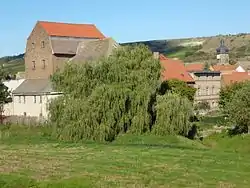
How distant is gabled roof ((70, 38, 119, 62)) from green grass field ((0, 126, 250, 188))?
839 inches

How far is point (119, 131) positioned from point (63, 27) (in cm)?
2725

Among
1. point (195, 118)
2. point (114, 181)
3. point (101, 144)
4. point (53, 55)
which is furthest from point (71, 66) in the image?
point (114, 181)

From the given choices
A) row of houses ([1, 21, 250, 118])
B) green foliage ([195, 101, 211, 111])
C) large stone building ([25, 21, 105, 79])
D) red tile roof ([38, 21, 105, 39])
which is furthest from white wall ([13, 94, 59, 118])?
green foliage ([195, 101, 211, 111])

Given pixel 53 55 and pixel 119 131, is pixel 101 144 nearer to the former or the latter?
pixel 119 131

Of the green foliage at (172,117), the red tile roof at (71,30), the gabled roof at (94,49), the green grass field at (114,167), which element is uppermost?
the red tile roof at (71,30)

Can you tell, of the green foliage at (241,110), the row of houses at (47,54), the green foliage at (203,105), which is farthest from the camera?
the green foliage at (203,105)

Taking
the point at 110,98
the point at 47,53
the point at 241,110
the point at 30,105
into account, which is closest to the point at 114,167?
the point at 110,98

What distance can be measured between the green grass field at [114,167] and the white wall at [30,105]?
21.4 m

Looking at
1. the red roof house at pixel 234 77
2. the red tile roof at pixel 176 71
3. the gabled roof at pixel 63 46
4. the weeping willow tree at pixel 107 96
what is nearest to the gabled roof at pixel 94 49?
the gabled roof at pixel 63 46

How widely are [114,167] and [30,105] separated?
3842 cm

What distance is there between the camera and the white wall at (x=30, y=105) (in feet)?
190

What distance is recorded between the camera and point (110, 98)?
38531 mm

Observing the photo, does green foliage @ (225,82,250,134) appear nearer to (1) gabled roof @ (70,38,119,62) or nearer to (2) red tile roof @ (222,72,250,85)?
(1) gabled roof @ (70,38,119,62)

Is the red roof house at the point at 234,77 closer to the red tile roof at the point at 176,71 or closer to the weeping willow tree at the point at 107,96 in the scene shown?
the red tile roof at the point at 176,71
